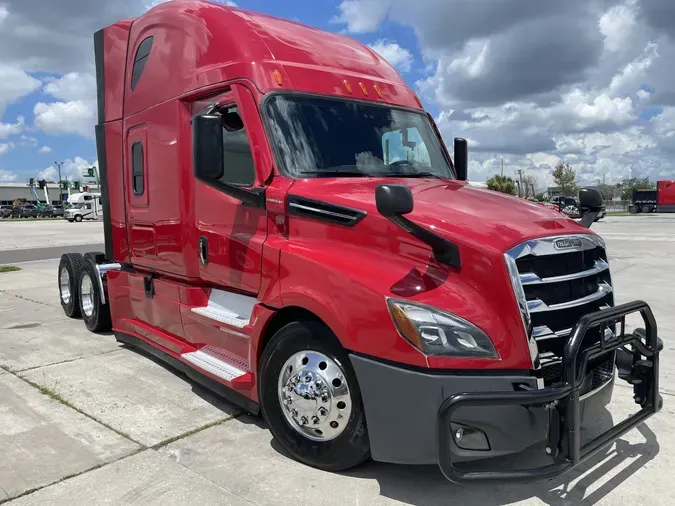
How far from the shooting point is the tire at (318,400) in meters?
3.35

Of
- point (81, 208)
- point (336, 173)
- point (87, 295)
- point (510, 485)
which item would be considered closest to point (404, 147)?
point (336, 173)

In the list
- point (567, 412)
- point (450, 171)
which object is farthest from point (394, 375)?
point (450, 171)

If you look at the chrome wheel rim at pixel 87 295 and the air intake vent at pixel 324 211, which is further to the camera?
the chrome wheel rim at pixel 87 295

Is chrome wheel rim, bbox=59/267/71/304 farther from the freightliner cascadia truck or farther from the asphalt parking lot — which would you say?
the freightliner cascadia truck

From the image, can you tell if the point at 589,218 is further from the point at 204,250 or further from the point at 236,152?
the point at 204,250

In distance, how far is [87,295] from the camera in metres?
7.62

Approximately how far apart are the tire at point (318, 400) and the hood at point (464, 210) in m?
0.86

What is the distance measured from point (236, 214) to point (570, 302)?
2393 millimetres

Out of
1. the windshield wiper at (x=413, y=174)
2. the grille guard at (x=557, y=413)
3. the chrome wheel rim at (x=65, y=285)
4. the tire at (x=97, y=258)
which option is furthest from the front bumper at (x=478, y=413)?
the chrome wheel rim at (x=65, y=285)

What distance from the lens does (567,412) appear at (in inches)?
115

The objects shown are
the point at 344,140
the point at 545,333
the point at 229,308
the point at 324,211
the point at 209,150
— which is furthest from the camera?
the point at 229,308

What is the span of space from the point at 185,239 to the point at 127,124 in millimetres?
1894

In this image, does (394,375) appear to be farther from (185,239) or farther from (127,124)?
(127,124)

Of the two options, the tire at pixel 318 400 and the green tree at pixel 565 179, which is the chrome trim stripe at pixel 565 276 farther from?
the green tree at pixel 565 179
